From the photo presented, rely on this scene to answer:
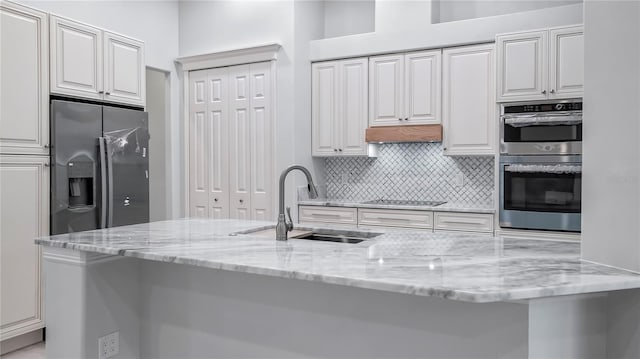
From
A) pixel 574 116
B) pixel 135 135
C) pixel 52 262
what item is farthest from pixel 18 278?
pixel 574 116

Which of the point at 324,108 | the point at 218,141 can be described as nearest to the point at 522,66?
the point at 324,108

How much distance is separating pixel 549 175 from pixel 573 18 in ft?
4.21

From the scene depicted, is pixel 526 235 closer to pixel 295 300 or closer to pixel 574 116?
pixel 574 116

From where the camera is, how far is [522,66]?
3.85 m

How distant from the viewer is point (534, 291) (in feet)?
4.72

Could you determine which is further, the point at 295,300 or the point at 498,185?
the point at 498,185

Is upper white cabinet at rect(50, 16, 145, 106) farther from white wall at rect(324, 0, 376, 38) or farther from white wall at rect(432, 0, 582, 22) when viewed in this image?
white wall at rect(432, 0, 582, 22)

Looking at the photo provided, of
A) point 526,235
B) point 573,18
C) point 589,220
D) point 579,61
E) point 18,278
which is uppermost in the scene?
point 573,18

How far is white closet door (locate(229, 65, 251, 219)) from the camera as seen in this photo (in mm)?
4957

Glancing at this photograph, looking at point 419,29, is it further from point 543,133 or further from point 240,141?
point 240,141

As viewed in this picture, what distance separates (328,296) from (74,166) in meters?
2.49

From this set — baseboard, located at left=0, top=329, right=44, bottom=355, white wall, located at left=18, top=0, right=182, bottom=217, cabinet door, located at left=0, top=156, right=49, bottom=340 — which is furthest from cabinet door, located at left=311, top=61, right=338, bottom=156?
baseboard, located at left=0, top=329, right=44, bottom=355

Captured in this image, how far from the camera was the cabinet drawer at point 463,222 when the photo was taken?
155 inches

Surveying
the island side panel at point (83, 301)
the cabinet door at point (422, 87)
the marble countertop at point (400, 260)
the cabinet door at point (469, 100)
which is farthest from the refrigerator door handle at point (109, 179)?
the cabinet door at point (469, 100)
